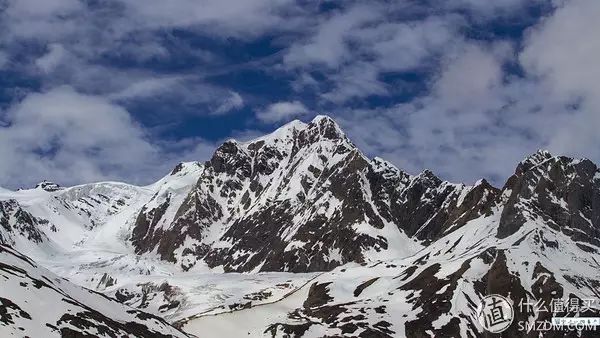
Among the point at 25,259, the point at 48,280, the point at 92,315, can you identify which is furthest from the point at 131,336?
the point at 25,259

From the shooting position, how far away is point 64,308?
164375 millimetres

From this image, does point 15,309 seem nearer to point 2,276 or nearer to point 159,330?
point 2,276

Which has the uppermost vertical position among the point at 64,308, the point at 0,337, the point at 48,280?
the point at 48,280

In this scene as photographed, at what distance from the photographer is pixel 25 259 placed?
644 ft

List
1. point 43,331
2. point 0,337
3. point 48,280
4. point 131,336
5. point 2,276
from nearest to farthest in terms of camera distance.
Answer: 1. point 0,337
2. point 43,331
3. point 2,276
4. point 131,336
5. point 48,280

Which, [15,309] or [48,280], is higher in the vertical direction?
[48,280]

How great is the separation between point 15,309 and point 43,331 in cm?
745

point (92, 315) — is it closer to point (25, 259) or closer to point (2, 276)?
point (2, 276)

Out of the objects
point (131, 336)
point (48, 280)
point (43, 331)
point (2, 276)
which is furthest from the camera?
point (48, 280)

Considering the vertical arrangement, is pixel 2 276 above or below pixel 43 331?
above

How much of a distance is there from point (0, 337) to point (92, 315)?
39764 millimetres

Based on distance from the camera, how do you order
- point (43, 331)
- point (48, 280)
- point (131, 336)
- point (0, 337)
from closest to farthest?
point (0, 337)
point (43, 331)
point (131, 336)
point (48, 280)

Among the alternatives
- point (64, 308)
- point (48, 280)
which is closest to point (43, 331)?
point (64, 308)

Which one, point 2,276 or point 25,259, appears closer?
point 2,276
